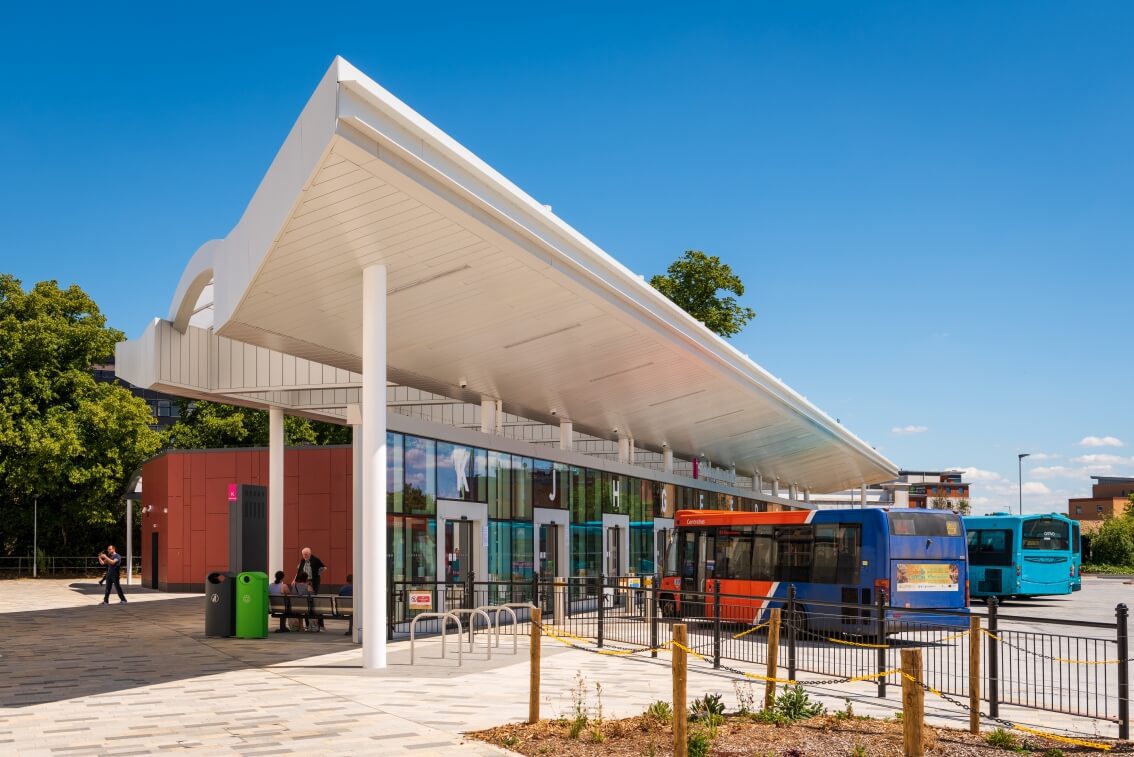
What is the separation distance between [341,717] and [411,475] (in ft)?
30.6

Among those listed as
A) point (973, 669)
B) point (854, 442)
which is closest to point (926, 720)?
point (973, 669)

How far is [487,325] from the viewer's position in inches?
733

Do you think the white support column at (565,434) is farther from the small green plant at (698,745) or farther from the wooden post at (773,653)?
the small green plant at (698,745)

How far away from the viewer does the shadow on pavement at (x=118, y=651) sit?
45.5ft

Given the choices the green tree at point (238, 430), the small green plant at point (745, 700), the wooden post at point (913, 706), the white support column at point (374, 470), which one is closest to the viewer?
the wooden post at point (913, 706)

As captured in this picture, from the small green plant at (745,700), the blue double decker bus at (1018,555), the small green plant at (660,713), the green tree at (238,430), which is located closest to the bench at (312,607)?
the small green plant at (745,700)

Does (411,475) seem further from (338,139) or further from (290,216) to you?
(338,139)

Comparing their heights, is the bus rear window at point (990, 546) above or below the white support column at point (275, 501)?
below

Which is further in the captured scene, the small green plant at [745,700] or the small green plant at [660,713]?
the small green plant at [745,700]

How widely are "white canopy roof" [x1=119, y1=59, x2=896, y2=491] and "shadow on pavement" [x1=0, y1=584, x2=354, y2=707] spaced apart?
4.98 m

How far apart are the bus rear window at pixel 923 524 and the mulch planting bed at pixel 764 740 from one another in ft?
34.9

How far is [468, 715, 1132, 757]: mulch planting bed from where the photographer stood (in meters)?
8.98

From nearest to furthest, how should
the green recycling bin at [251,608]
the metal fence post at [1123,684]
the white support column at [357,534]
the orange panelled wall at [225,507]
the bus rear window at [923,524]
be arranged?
1. the metal fence post at [1123,684]
2. the white support column at [357,534]
3. the green recycling bin at [251,608]
4. the bus rear window at [923,524]
5. the orange panelled wall at [225,507]

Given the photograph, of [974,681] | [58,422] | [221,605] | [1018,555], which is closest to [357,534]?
[221,605]
